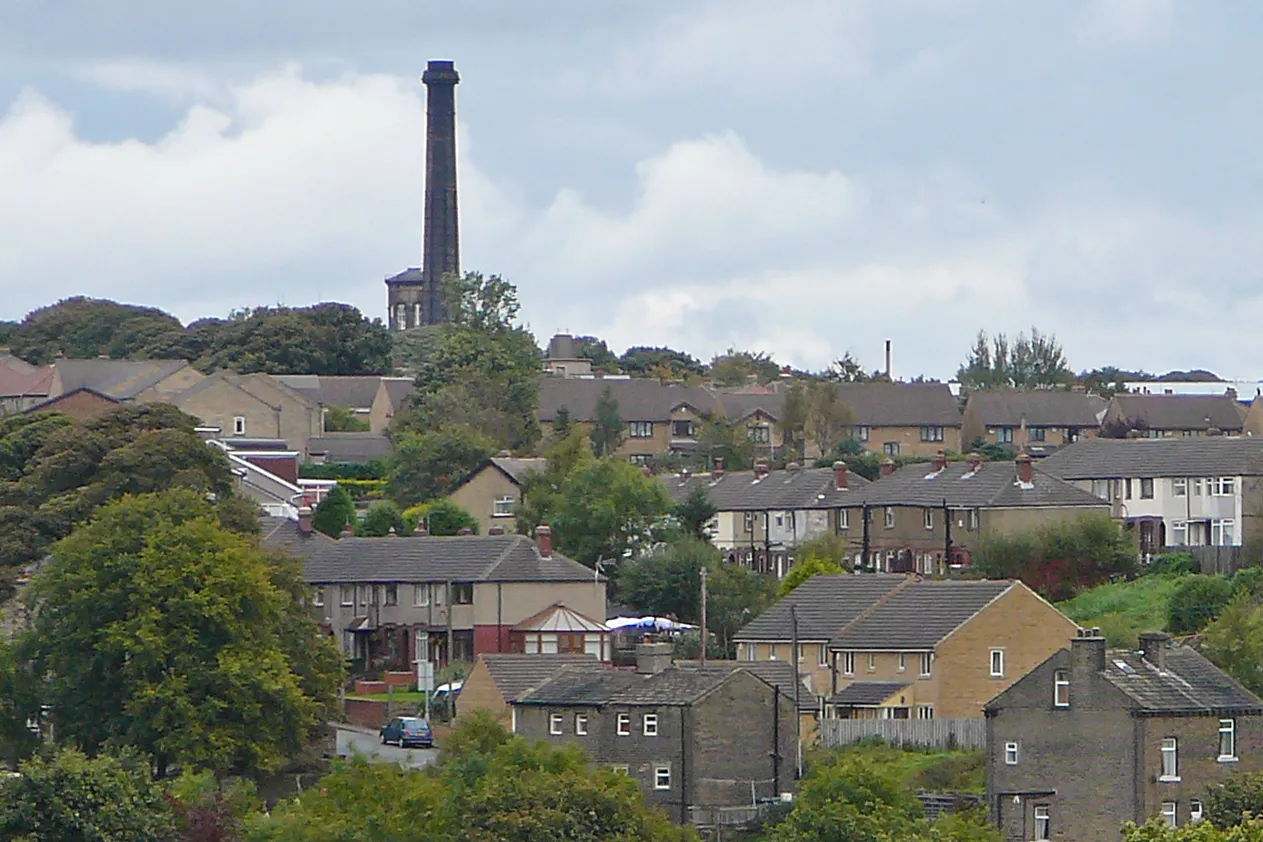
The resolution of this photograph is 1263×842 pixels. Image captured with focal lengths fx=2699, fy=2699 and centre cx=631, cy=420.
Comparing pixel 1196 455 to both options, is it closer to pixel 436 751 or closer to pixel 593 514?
pixel 593 514

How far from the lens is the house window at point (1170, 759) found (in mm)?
55562

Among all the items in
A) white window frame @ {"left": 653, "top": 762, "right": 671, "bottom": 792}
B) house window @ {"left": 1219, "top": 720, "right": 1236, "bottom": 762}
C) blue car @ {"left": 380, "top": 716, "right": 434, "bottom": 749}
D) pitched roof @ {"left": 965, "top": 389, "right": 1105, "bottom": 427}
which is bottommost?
white window frame @ {"left": 653, "top": 762, "right": 671, "bottom": 792}

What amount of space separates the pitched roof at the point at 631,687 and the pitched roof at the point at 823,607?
8.99 metres

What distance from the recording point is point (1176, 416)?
130750 mm

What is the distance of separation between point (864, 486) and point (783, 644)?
24.9 meters

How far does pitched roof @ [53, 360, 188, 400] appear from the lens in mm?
115625

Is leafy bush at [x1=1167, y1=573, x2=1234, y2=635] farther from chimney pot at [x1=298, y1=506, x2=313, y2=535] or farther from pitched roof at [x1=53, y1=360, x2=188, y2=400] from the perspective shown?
pitched roof at [x1=53, y1=360, x2=188, y2=400]

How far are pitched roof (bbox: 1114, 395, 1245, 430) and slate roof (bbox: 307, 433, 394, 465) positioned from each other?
117 ft

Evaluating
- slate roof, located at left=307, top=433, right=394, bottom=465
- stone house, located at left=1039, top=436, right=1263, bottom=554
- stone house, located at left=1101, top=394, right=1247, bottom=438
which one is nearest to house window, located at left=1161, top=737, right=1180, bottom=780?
stone house, located at left=1039, top=436, right=1263, bottom=554

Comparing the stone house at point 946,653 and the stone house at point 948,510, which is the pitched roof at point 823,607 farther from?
the stone house at point 948,510

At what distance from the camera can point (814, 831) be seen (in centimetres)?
5212

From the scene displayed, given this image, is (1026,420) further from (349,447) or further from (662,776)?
(662,776)

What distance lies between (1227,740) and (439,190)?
128669 mm

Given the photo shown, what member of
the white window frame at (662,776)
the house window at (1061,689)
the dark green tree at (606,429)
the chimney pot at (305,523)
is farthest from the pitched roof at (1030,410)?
the house window at (1061,689)
